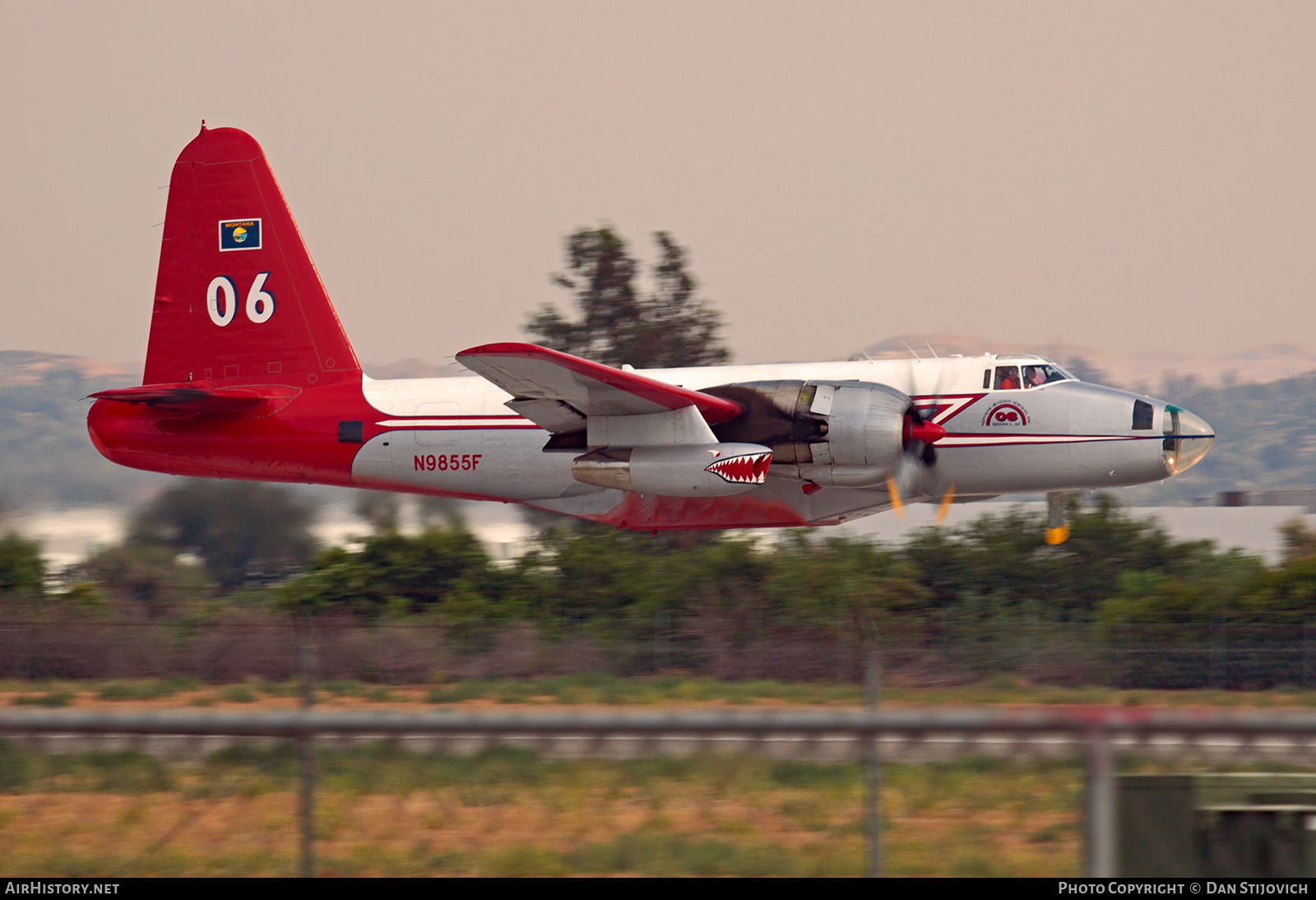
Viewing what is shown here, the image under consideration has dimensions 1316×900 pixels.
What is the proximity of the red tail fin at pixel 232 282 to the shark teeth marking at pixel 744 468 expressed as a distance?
734cm

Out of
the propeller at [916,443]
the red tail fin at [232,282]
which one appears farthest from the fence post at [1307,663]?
the red tail fin at [232,282]

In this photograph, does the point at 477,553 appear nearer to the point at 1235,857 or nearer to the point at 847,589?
the point at 847,589

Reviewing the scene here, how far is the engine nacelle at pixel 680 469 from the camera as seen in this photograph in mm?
16297

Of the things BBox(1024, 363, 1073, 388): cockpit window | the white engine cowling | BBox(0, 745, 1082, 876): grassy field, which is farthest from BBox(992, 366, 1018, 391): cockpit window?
BBox(0, 745, 1082, 876): grassy field

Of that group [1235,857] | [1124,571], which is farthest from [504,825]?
[1124,571]

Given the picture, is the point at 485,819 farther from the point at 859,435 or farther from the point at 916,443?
the point at 916,443

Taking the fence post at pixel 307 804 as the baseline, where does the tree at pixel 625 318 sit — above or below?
above

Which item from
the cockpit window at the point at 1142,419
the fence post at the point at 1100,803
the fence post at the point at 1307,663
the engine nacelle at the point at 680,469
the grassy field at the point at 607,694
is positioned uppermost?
the cockpit window at the point at 1142,419

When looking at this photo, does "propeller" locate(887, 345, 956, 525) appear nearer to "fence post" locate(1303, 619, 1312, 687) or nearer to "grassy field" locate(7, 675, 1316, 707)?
"grassy field" locate(7, 675, 1316, 707)

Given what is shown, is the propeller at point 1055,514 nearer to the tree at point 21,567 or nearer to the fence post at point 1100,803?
the fence post at point 1100,803

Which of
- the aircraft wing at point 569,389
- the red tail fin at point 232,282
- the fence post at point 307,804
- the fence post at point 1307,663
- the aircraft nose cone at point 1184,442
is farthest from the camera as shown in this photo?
the red tail fin at point 232,282

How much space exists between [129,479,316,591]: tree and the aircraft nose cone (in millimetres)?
14533

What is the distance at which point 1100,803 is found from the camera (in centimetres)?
460

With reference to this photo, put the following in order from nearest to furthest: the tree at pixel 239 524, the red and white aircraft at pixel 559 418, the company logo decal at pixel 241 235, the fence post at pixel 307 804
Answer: the fence post at pixel 307 804
the red and white aircraft at pixel 559 418
the company logo decal at pixel 241 235
the tree at pixel 239 524
